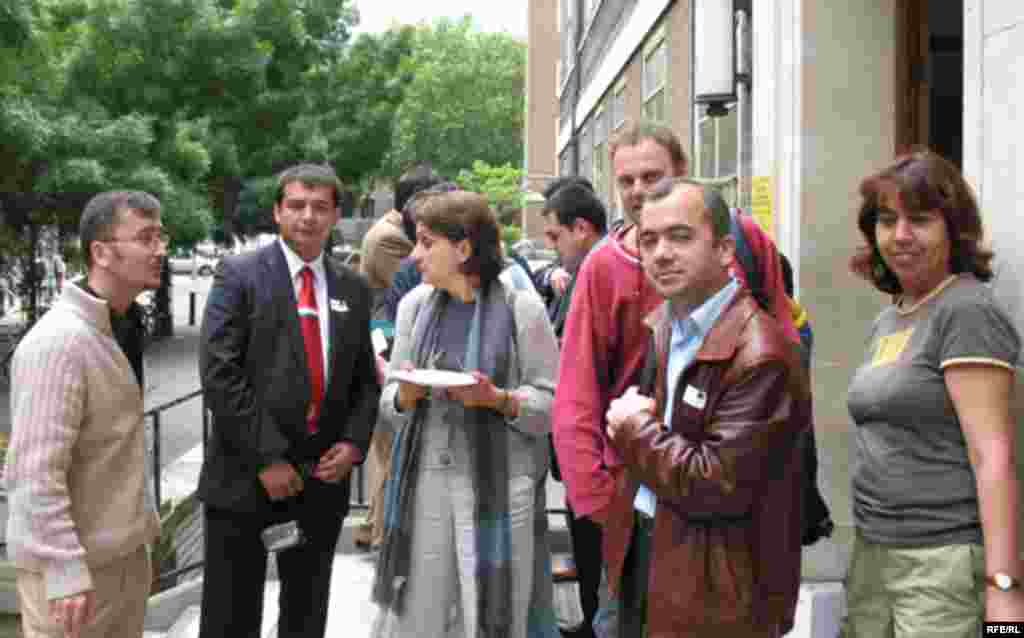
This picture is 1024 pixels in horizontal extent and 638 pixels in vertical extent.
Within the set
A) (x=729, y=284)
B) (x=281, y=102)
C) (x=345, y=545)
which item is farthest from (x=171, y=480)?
(x=281, y=102)

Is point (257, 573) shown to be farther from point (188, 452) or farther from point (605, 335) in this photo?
point (188, 452)

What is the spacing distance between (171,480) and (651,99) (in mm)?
7660

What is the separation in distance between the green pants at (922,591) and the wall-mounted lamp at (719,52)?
4.33 m

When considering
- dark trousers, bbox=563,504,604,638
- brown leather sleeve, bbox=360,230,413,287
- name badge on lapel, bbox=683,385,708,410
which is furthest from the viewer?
brown leather sleeve, bbox=360,230,413,287

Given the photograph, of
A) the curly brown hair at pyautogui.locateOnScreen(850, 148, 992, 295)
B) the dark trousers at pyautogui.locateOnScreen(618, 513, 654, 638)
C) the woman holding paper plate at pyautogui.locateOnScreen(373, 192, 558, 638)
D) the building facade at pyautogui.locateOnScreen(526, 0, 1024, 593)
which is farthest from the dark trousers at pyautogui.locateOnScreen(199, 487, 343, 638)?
the building facade at pyautogui.locateOnScreen(526, 0, 1024, 593)

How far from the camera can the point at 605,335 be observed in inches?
139

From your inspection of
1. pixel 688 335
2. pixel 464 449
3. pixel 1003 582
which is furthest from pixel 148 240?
pixel 1003 582

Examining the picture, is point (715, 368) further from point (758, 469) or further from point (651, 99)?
point (651, 99)

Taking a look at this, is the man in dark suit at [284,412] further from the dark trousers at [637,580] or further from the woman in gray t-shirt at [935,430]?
the woman in gray t-shirt at [935,430]

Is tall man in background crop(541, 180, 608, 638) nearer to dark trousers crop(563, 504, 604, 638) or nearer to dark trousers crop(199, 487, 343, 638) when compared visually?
dark trousers crop(563, 504, 604, 638)

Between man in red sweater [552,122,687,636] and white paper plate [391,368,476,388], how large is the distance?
354mm

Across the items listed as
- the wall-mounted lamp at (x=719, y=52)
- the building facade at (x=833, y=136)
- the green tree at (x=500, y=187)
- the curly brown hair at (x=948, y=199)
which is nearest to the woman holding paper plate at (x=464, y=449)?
the curly brown hair at (x=948, y=199)

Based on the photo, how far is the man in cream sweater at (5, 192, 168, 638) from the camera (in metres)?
3.27

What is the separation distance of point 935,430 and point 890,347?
299mm
